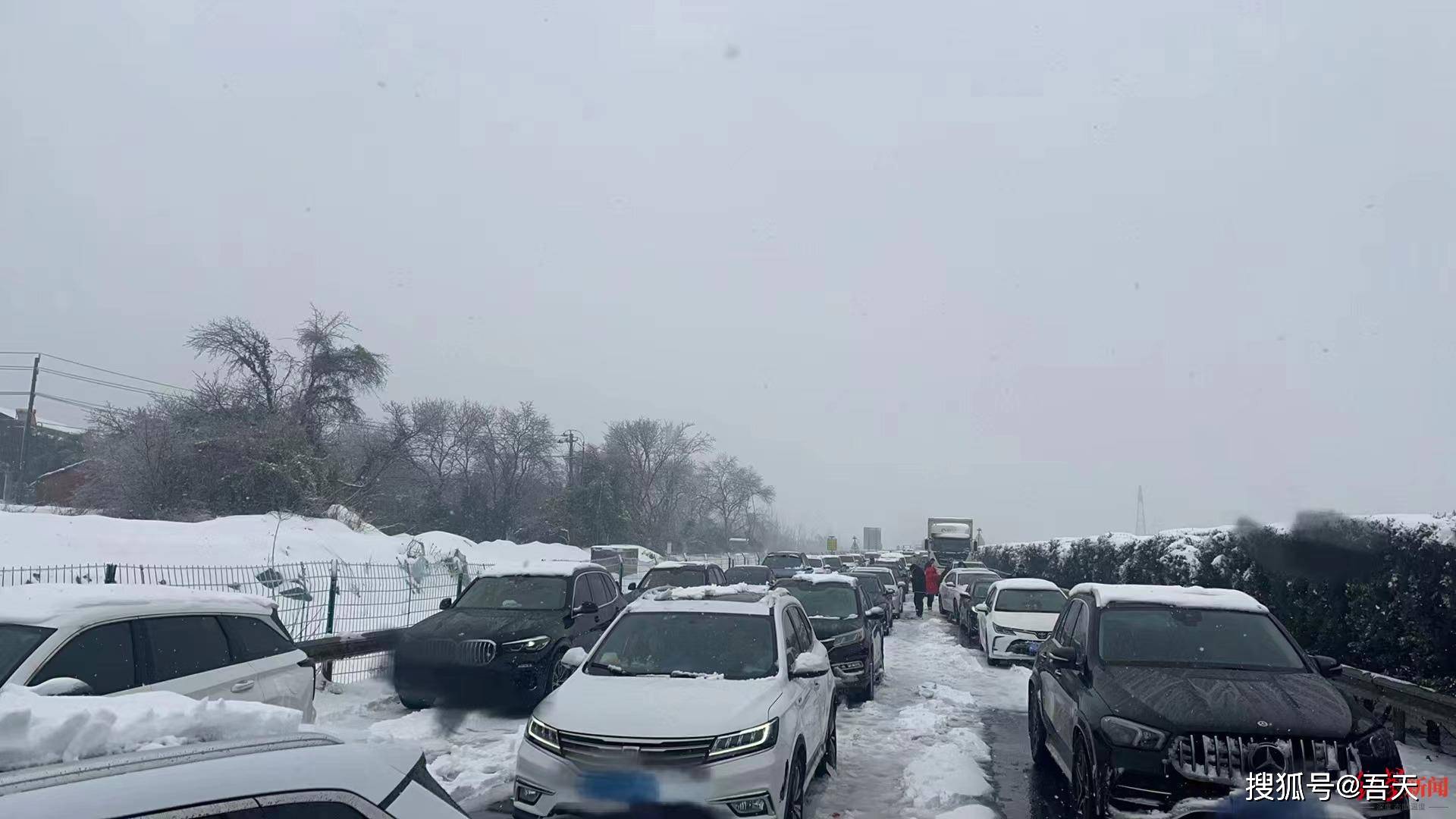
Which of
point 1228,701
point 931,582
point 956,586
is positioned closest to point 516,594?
point 1228,701

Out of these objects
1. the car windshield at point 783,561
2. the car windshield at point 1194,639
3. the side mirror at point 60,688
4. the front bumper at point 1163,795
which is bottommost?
the car windshield at point 783,561

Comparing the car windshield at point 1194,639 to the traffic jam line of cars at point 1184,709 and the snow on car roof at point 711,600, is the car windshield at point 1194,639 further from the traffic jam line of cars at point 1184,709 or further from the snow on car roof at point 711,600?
the snow on car roof at point 711,600

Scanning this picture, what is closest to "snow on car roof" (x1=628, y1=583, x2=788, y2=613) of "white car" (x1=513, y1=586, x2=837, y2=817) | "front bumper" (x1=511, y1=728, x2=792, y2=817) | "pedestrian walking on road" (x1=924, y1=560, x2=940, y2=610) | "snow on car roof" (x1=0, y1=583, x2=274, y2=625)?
"white car" (x1=513, y1=586, x2=837, y2=817)

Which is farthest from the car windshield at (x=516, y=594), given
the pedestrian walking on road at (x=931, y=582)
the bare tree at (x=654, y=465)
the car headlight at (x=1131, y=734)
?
the bare tree at (x=654, y=465)

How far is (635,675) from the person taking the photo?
7.03m

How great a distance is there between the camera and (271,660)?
6.90 metres

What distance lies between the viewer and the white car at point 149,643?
542cm

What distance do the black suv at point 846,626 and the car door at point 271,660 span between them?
5.59 m

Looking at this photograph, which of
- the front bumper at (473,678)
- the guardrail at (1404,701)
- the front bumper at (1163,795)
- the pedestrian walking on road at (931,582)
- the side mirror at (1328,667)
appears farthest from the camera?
the pedestrian walking on road at (931,582)

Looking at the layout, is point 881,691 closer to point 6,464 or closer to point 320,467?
point 320,467

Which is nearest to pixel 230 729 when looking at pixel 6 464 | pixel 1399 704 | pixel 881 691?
pixel 1399 704

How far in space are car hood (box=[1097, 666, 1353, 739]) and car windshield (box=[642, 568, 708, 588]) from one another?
12.3 m

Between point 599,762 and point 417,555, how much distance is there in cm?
1981

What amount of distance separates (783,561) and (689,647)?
26.5 metres
